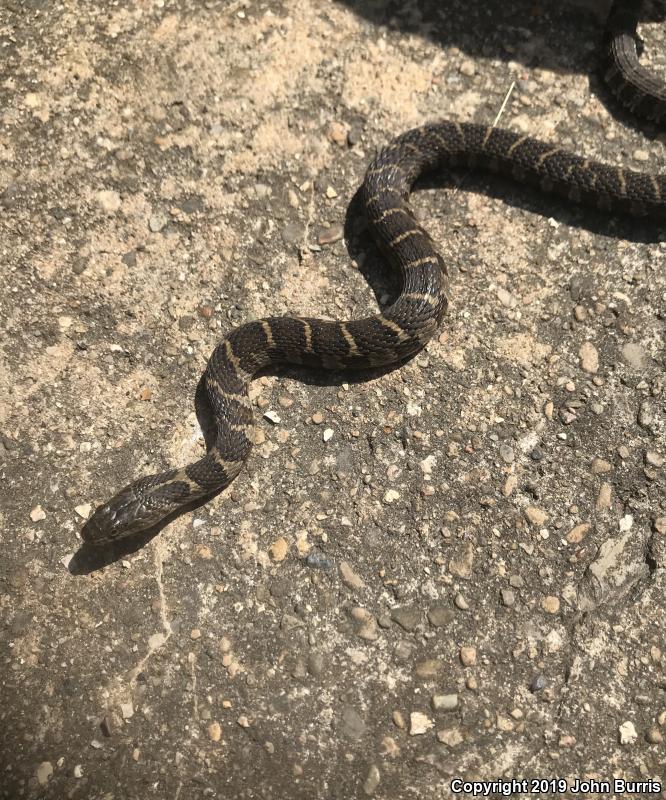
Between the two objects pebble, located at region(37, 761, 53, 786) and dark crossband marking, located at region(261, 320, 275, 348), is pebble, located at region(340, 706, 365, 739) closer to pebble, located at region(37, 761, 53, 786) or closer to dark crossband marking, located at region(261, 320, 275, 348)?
pebble, located at region(37, 761, 53, 786)

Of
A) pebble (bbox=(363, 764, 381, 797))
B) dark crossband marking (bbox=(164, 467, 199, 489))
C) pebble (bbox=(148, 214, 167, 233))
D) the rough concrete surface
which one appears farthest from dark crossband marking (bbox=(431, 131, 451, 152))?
pebble (bbox=(363, 764, 381, 797))

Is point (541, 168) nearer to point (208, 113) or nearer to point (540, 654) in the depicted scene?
point (208, 113)

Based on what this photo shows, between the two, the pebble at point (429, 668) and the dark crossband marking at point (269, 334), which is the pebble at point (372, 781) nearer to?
the pebble at point (429, 668)

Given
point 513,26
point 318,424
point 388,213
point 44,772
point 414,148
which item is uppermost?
point 513,26

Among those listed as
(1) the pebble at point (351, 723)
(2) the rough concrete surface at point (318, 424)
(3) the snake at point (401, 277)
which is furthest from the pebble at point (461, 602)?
(3) the snake at point (401, 277)

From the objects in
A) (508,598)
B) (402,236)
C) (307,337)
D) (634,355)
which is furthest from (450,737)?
(402,236)

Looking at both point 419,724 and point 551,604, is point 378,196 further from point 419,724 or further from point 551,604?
point 419,724
